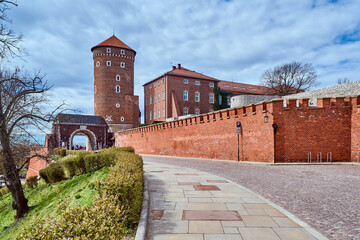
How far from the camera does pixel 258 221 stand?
438 cm

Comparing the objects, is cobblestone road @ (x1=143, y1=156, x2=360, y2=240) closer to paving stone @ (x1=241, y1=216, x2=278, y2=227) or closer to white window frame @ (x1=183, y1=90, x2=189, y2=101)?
paving stone @ (x1=241, y1=216, x2=278, y2=227)

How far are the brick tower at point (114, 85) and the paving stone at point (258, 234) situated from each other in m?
49.5

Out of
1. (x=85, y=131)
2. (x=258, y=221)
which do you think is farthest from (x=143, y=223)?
(x=85, y=131)

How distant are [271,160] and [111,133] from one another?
41.3 metres

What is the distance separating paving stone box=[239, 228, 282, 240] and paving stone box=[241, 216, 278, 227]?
19cm

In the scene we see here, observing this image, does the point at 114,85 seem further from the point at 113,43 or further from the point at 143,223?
the point at 143,223

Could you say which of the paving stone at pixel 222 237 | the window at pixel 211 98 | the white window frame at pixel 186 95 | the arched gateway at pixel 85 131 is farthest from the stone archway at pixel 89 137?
the paving stone at pixel 222 237

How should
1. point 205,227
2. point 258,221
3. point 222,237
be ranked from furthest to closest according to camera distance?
point 258,221 → point 205,227 → point 222,237

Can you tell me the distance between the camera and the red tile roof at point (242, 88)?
1980 inches

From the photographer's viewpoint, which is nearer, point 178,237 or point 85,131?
point 178,237

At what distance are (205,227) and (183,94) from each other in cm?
4101

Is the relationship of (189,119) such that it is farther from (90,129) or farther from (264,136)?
(90,129)

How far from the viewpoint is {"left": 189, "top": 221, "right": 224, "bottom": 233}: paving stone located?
12.9 ft

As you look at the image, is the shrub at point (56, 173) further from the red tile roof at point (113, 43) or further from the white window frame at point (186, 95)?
the red tile roof at point (113, 43)
